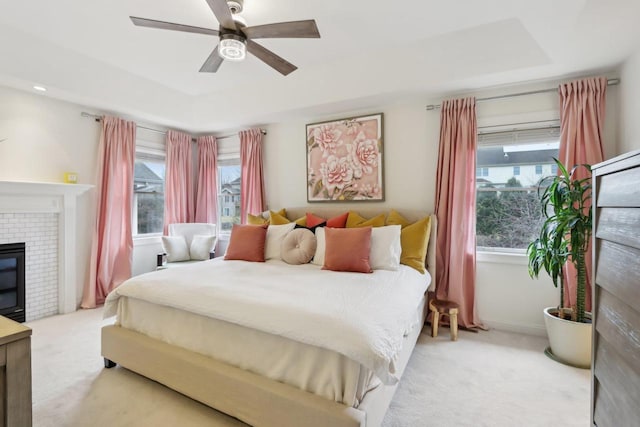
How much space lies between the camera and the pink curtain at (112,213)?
373 centimetres

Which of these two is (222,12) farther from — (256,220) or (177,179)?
(177,179)

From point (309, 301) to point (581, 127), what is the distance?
9.24 ft

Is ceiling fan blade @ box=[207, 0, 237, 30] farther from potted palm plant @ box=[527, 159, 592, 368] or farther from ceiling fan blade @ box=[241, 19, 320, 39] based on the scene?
potted palm plant @ box=[527, 159, 592, 368]

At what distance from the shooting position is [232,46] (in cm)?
207

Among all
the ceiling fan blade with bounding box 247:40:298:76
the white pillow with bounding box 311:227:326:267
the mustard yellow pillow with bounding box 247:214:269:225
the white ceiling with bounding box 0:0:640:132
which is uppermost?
the white ceiling with bounding box 0:0:640:132

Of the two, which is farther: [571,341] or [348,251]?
[348,251]

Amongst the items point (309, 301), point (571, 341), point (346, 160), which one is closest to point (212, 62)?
point (346, 160)

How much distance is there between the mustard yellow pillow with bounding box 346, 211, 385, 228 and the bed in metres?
0.91

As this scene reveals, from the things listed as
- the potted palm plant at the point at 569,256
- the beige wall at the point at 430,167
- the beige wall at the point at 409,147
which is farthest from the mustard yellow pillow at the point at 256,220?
the potted palm plant at the point at 569,256

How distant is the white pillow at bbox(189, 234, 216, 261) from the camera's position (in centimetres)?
423

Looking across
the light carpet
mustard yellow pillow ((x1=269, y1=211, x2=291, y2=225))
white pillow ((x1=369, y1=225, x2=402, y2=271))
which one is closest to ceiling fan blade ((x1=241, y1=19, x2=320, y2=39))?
white pillow ((x1=369, y1=225, x2=402, y2=271))

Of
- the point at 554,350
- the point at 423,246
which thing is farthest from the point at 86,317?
the point at 554,350

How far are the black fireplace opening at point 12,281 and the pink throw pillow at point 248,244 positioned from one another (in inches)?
83.2

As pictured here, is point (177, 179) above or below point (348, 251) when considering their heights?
above
